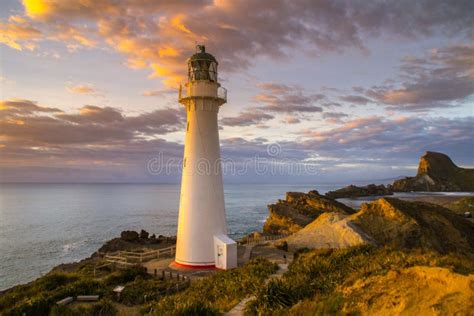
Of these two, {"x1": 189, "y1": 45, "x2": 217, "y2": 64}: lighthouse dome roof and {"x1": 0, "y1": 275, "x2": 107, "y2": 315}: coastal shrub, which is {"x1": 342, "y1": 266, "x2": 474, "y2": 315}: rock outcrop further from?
{"x1": 189, "y1": 45, "x2": 217, "y2": 64}: lighthouse dome roof

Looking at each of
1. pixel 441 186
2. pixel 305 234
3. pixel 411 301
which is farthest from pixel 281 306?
pixel 441 186

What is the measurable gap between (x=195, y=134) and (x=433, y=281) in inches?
519

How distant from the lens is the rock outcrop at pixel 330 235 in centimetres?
1900

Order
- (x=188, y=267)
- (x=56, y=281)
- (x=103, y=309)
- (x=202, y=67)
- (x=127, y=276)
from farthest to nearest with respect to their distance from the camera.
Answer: (x=202, y=67)
(x=188, y=267)
(x=127, y=276)
(x=56, y=281)
(x=103, y=309)

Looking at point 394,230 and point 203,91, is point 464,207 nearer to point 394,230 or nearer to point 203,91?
point 394,230

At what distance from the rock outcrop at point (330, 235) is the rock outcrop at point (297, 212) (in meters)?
16.3

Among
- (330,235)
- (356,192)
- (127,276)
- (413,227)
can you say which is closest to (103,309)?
(127,276)

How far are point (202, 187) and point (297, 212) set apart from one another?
104 feet

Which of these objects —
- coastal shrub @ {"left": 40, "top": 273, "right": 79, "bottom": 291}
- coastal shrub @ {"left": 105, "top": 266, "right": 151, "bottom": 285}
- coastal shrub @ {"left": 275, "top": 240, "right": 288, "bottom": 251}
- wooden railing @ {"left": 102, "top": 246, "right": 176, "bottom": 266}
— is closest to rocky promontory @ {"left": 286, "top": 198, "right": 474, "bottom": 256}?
coastal shrub @ {"left": 275, "top": 240, "right": 288, "bottom": 251}

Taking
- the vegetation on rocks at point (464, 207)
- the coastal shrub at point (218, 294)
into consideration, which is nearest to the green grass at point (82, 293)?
the coastal shrub at point (218, 294)

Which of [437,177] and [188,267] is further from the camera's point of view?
[437,177]

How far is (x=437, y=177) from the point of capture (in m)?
129

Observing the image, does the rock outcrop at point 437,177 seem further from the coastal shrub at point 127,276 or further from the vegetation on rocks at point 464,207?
the coastal shrub at point 127,276

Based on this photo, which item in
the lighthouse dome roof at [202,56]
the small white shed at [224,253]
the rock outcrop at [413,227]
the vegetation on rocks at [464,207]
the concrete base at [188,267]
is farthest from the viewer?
the vegetation on rocks at [464,207]
